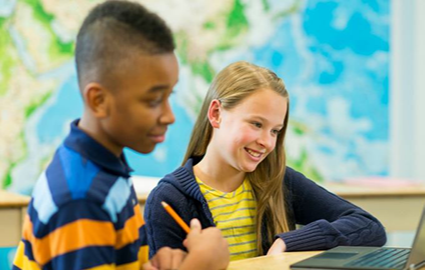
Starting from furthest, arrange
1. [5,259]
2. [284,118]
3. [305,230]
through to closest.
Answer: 1. [5,259]
2. [284,118]
3. [305,230]

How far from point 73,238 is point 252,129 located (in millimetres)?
812

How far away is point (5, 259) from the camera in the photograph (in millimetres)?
2816

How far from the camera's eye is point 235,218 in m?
1.69

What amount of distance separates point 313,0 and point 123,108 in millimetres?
2794

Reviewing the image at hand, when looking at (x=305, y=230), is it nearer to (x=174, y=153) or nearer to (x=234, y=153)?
(x=234, y=153)

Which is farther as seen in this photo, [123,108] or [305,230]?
[305,230]

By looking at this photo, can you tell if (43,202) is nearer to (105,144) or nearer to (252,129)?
(105,144)

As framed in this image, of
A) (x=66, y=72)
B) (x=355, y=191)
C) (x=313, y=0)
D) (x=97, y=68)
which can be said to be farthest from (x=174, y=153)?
(x=97, y=68)

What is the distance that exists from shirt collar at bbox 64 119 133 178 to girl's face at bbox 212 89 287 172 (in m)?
0.68

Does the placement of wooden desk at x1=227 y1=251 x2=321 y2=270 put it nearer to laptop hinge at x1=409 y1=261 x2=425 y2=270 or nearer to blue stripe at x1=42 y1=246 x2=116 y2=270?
laptop hinge at x1=409 y1=261 x2=425 y2=270

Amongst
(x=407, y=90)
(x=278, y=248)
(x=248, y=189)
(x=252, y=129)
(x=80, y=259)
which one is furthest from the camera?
(x=407, y=90)

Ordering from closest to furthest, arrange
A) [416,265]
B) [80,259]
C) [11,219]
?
[80,259] < [416,265] < [11,219]

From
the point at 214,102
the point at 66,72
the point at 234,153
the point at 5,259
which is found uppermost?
the point at 66,72

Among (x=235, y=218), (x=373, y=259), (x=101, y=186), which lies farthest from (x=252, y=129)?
(x=101, y=186)
